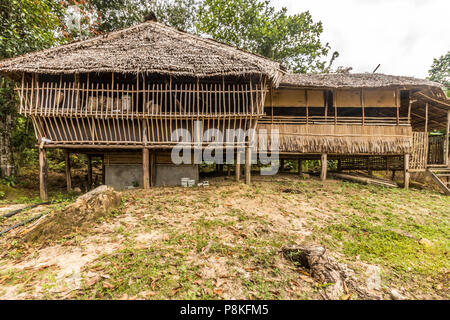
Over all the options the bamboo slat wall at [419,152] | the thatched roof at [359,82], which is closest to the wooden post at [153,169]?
the thatched roof at [359,82]

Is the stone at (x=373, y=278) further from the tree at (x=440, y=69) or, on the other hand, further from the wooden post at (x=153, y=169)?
the tree at (x=440, y=69)

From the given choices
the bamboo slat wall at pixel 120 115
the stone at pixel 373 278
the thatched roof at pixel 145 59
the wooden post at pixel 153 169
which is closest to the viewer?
the stone at pixel 373 278

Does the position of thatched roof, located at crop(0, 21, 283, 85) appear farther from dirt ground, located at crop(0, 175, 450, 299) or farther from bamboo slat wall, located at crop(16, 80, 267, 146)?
dirt ground, located at crop(0, 175, 450, 299)

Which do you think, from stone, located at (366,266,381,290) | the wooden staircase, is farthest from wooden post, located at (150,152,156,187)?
the wooden staircase

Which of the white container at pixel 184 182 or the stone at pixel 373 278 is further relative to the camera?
the white container at pixel 184 182

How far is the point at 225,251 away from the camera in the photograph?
3.47 metres

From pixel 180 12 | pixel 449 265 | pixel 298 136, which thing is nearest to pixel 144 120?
pixel 298 136

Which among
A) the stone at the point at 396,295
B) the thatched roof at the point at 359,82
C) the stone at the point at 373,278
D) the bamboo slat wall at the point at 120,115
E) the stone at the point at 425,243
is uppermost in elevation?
the thatched roof at the point at 359,82

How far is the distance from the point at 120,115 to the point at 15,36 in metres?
5.92

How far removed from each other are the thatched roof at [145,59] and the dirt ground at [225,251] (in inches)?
182

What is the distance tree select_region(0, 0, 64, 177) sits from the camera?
302 inches

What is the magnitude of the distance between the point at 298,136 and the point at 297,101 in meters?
1.97

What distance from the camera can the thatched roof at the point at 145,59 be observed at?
6.60 meters
